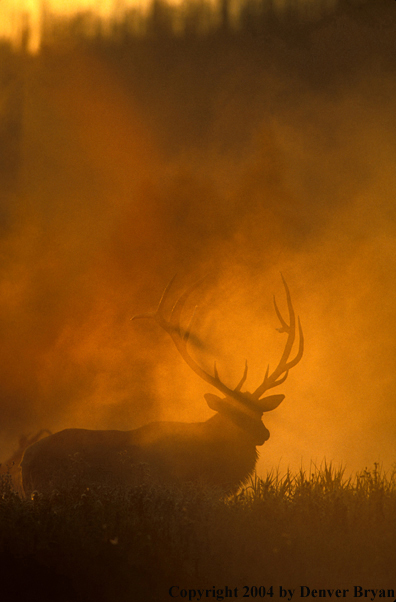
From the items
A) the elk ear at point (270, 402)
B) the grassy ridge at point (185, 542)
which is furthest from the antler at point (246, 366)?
the grassy ridge at point (185, 542)

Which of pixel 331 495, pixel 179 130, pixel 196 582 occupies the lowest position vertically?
pixel 196 582

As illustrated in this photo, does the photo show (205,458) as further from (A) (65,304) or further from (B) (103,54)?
(B) (103,54)

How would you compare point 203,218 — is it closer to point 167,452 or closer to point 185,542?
point 167,452

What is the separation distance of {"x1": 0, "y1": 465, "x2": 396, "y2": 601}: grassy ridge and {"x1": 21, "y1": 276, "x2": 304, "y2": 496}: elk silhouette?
549 millimetres

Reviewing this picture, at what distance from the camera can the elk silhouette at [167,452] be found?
3.76 m

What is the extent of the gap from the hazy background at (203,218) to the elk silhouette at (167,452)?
2.24ft

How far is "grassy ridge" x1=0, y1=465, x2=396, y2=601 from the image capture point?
2.63 m

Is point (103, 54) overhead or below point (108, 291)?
overhead

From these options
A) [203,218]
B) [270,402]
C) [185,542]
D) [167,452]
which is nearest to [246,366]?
[270,402]

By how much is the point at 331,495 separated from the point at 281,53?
12.9ft

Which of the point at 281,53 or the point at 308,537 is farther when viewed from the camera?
the point at 281,53

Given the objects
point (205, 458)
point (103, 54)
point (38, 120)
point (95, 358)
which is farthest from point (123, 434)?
point (103, 54)

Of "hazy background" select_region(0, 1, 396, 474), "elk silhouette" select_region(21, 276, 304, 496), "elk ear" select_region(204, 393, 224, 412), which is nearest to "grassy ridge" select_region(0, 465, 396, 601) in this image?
"elk silhouette" select_region(21, 276, 304, 496)

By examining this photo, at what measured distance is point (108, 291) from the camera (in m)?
5.16
